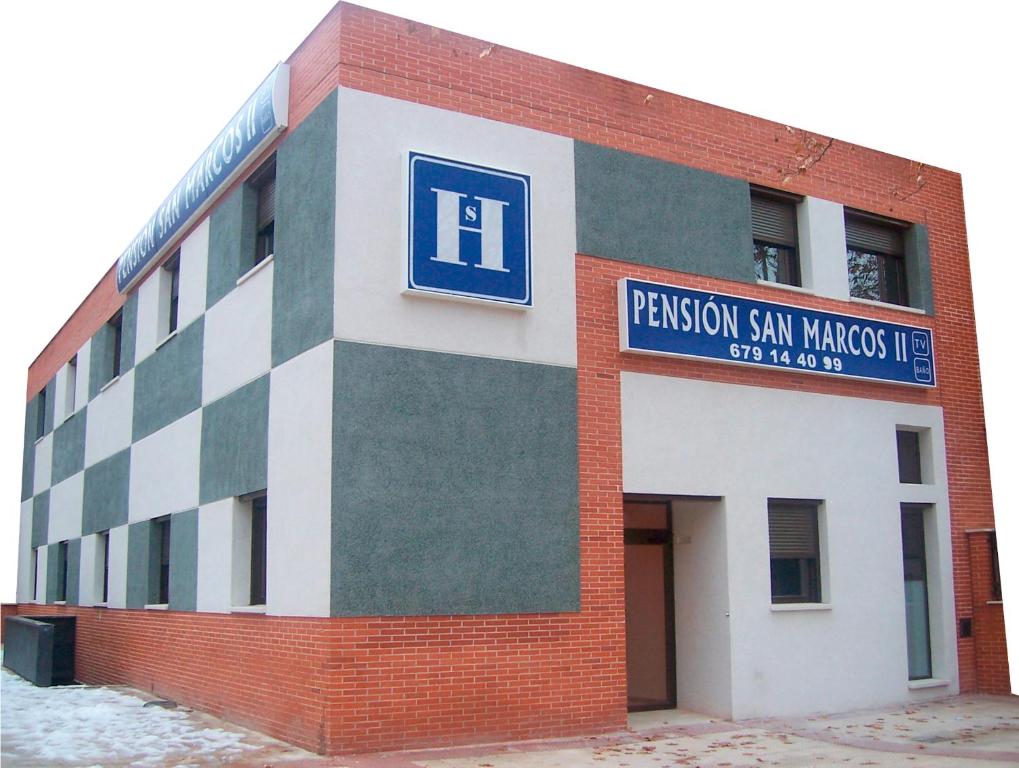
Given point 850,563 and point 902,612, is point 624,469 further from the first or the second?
point 902,612

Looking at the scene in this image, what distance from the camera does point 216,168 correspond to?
15.6 m

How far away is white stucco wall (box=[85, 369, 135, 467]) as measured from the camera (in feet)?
64.9

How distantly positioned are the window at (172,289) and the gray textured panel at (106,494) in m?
2.59

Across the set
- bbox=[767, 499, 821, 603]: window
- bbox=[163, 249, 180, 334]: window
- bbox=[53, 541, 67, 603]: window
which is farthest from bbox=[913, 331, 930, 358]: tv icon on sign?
bbox=[53, 541, 67, 603]: window

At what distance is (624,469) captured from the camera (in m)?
13.5

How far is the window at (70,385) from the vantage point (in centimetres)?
2572

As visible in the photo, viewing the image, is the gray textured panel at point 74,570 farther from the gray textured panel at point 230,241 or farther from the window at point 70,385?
the gray textured panel at point 230,241

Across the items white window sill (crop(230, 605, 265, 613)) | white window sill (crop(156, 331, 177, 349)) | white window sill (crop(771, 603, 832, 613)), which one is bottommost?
white window sill (crop(771, 603, 832, 613))

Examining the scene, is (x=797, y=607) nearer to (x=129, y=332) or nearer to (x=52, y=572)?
(x=129, y=332)

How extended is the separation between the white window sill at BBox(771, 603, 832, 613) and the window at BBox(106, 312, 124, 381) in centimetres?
1380

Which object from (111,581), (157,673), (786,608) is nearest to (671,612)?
(786,608)

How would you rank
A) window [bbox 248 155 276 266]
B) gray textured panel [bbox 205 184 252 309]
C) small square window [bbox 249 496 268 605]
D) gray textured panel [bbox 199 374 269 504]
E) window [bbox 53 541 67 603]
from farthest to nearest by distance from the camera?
1. window [bbox 53 541 67 603]
2. gray textured panel [bbox 205 184 252 309]
3. window [bbox 248 155 276 266]
4. small square window [bbox 249 496 268 605]
5. gray textured panel [bbox 199 374 269 504]

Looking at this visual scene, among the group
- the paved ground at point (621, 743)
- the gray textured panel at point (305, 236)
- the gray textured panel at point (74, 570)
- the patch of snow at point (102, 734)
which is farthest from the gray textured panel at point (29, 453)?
the gray textured panel at point (305, 236)

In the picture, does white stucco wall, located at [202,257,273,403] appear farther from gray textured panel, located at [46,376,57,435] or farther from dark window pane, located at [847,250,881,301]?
gray textured panel, located at [46,376,57,435]
